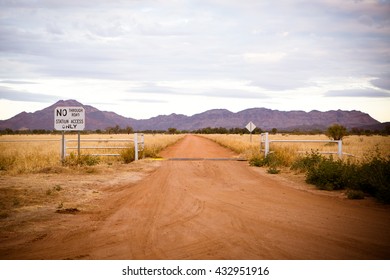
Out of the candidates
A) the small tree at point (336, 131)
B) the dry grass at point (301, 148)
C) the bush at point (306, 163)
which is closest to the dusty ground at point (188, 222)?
the bush at point (306, 163)

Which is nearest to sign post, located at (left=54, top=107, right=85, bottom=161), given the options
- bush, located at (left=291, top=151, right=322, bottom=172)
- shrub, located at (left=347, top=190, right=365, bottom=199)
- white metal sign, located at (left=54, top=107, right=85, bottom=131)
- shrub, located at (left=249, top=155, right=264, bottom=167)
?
white metal sign, located at (left=54, top=107, right=85, bottom=131)

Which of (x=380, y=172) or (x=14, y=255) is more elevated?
(x=380, y=172)

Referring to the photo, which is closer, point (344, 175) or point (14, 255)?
point (14, 255)

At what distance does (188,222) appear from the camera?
729 centimetres

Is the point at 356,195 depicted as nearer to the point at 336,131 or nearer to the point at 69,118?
the point at 69,118

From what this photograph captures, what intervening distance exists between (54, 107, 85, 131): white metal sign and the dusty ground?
5.81 metres

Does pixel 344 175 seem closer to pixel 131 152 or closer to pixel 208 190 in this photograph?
pixel 208 190

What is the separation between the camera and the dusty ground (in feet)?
18.4

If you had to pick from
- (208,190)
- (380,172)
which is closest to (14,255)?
(208,190)

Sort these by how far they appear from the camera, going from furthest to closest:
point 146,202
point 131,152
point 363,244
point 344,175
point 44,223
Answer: point 131,152, point 344,175, point 146,202, point 44,223, point 363,244

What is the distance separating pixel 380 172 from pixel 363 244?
4.29 m

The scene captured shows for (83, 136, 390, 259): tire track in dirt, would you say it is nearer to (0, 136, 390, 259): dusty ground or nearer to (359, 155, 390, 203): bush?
(0, 136, 390, 259): dusty ground

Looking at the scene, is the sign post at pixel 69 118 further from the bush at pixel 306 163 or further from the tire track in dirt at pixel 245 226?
the bush at pixel 306 163
